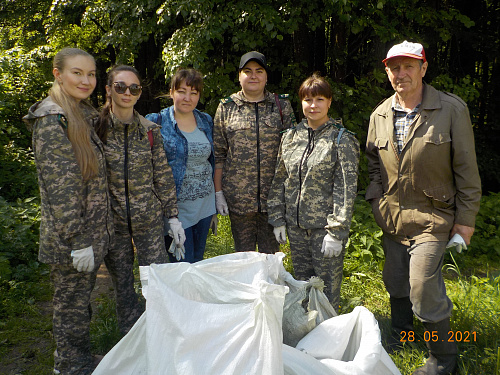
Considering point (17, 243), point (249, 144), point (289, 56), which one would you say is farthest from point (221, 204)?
point (289, 56)

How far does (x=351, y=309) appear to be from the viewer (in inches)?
148

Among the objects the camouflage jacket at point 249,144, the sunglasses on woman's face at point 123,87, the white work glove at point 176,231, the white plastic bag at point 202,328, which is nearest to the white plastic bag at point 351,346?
the white plastic bag at point 202,328

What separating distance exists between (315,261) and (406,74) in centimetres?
136

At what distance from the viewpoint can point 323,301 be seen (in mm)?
2283

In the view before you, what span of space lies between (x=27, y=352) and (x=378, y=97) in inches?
184

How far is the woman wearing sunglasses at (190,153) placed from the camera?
3053 millimetres

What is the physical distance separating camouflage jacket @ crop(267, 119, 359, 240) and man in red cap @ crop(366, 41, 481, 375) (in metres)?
0.27

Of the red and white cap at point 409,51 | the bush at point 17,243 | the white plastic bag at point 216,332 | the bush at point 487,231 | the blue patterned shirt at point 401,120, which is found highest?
the red and white cap at point 409,51

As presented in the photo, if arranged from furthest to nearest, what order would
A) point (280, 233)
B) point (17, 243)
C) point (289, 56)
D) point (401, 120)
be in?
point (289, 56) → point (17, 243) → point (280, 233) → point (401, 120)

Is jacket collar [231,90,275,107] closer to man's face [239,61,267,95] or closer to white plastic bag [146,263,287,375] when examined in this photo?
man's face [239,61,267,95]

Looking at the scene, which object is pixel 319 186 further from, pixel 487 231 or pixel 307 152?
pixel 487 231

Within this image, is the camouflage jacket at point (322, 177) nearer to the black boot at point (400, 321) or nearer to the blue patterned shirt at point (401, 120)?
the blue patterned shirt at point (401, 120)

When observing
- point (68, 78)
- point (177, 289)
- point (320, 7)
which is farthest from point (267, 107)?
point (320, 7)

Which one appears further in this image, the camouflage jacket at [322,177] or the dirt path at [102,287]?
the dirt path at [102,287]
